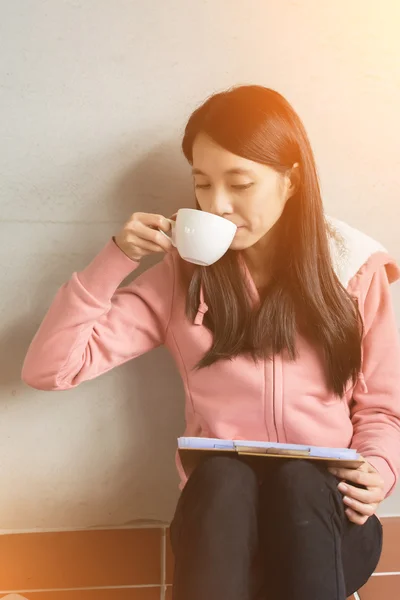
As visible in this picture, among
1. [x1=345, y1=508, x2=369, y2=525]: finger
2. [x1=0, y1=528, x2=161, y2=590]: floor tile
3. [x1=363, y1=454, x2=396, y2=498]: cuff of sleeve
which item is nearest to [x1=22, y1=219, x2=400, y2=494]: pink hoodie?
[x1=363, y1=454, x2=396, y2=498]: cuff of sleeve

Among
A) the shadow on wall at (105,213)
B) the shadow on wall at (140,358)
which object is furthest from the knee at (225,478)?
the shadow on wall at (105,213)

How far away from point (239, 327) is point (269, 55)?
54 cm

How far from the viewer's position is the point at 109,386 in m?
1.27

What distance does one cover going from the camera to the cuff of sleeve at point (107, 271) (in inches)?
38.3

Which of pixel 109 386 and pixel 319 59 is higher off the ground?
pixel 319 59

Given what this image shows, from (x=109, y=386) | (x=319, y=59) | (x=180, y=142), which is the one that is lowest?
(x=109, y=386)

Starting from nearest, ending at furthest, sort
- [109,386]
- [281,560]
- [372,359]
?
[281,560] → [372,359] → [109,386]

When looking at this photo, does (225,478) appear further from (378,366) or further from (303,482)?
(378,366)

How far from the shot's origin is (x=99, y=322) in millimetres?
1059

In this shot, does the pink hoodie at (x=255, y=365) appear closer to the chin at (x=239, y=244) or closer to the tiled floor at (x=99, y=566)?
the chin at (x=239, y=244)

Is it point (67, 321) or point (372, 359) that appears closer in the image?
point (67, 321)

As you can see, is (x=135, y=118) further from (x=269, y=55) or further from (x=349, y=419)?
(x=349, y=419)

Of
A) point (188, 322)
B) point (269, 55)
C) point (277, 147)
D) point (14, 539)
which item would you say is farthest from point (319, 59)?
point (14, 539)

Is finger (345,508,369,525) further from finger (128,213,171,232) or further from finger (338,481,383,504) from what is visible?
finger (128,213,171,232)
